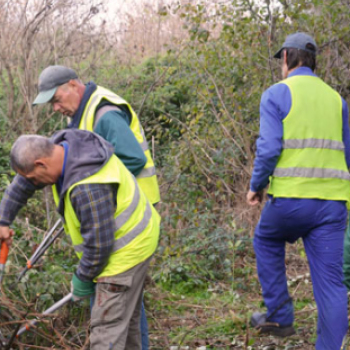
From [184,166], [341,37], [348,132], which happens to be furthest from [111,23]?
[348,132]

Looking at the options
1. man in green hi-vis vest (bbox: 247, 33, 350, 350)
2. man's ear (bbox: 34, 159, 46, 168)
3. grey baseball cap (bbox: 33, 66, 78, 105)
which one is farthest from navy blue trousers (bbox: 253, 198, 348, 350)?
man's ear (bbox: 34, 159, 46, 168)

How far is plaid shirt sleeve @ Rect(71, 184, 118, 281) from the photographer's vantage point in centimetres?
277

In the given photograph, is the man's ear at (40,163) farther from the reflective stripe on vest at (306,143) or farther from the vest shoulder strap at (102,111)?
the reflective stripe on vest at (306,143)

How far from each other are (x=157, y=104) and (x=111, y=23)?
2.44 meters

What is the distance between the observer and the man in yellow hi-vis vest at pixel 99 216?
2787 millimetres

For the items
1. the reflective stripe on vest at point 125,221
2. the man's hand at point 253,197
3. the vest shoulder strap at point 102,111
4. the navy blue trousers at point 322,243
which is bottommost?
the navy blue trousers at point 322,243

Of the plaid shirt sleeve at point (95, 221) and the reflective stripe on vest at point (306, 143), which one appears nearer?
the plaid shirt sleeve at point (95, 221)

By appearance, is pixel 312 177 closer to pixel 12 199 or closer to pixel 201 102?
pixel 12 199

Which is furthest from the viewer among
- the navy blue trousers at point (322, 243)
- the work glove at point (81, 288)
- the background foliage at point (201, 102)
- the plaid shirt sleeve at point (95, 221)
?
the background foliage at point (201, 102)

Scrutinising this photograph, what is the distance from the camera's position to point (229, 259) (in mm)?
6277

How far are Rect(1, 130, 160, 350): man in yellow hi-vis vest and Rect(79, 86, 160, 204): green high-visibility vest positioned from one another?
478mm

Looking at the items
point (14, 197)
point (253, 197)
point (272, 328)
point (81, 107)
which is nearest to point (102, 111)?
point (81, 107)

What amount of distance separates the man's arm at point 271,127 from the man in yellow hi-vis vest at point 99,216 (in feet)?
3.05

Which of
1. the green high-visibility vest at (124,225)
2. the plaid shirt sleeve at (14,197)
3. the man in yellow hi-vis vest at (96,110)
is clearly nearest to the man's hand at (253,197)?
the man in yellow hi-vis vest at (96,110)
